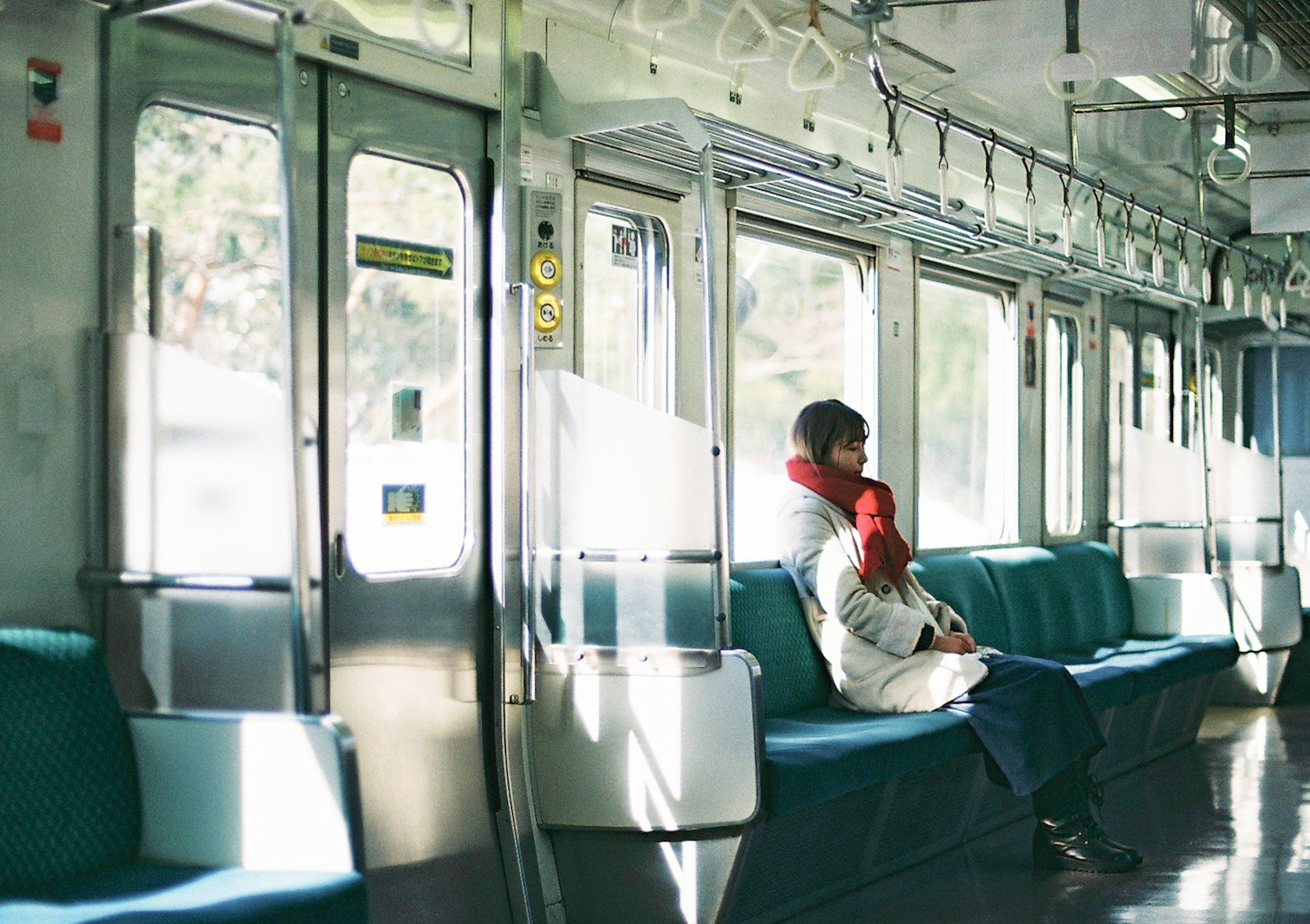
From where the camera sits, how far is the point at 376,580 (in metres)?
4.12

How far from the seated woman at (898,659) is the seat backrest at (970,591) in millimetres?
960

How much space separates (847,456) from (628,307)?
901mm

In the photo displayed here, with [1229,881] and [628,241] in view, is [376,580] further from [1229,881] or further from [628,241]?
[1229,881]

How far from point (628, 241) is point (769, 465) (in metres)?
1.32

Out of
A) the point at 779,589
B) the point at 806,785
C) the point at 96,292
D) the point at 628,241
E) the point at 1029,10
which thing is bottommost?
the point at 806,785

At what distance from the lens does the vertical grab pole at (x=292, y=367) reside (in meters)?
3.11

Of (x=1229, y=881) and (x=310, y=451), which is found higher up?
(x=310, y=451)

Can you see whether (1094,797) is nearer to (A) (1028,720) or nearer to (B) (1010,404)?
(A) (1028,720)

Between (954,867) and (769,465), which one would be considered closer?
(954,867)

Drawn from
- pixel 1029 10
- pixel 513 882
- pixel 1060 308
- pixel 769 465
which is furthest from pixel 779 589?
pixel 1060 308

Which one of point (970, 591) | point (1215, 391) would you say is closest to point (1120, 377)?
point (1215, 391)

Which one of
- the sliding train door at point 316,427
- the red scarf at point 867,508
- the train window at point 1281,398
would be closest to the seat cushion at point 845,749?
the red scarf at point 867,508

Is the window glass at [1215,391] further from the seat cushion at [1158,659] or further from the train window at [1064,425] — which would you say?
the seat cushion at [1158,659]

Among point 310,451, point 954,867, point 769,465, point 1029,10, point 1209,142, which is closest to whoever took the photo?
point 310,451
